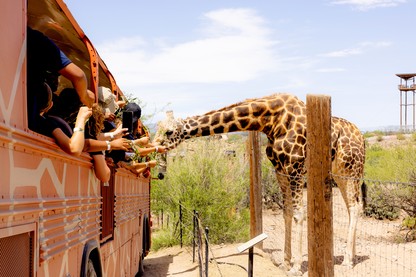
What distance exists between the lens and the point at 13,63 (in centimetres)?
296

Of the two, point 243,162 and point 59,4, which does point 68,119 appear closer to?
point 59,4

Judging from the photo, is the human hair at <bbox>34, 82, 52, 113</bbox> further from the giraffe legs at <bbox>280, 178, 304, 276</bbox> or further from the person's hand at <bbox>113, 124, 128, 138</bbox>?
the giraffe legs at <bbox>280, 178, 304, 276</bbox>

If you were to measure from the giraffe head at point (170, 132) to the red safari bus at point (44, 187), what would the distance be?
14.2 ft

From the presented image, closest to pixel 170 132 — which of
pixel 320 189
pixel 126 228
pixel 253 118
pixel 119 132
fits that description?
pixel 253 118

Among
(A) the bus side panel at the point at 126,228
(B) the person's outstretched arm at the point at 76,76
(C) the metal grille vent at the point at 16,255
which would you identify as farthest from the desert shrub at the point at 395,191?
(C) the metal grille vent at the point at 16,255

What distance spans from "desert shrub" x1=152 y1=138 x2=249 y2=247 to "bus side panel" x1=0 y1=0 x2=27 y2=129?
12.0 meters

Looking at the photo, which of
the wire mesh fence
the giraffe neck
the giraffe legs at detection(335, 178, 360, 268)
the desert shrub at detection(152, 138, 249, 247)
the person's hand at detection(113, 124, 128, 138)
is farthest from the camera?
the desert shrub at detection(152, 138, 249, 247)

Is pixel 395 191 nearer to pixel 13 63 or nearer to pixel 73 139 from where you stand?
pixel 73 139

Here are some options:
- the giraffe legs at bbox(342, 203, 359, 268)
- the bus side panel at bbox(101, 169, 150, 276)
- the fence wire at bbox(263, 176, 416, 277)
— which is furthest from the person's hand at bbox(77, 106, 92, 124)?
the giraffe legs at bbox(342, 203, 359, 268)

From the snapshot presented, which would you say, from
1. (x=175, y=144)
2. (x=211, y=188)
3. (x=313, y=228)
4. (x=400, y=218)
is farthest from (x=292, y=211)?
(x=400, y=218)

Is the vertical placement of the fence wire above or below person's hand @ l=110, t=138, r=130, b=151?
below

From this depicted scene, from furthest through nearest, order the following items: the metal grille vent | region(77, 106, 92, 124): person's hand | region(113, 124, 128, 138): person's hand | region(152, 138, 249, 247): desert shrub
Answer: region(152, 138, 249, 247): desert shrub
region(113, 124, 128, 138): person's hand
region(77, 106, 92, 124): person's hand
the metal grille vent

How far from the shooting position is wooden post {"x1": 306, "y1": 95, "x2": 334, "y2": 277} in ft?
20.4

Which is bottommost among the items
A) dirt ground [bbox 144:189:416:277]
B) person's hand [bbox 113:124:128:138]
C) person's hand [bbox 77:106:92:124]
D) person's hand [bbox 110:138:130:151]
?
dirt ground [bbox 144:189:416:277]
